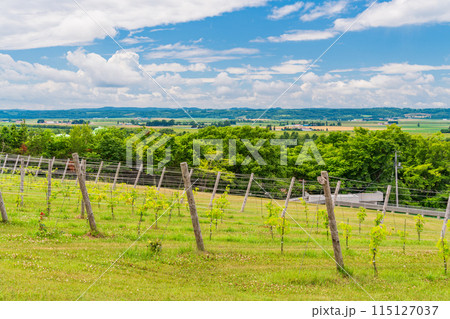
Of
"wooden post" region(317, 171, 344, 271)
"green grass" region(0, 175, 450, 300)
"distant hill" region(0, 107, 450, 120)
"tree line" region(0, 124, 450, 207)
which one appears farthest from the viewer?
"tree line" region(0, 124, 450, 207)

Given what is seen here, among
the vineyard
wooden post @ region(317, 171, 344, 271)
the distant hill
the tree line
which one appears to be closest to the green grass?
the vineyard

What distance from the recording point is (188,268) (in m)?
9.27

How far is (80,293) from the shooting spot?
6.96 meters

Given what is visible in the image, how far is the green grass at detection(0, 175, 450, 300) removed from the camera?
7.46 m

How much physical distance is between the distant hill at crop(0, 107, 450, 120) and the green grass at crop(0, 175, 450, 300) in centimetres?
3330

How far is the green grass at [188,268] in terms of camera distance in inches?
294

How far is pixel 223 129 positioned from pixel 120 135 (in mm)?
18273

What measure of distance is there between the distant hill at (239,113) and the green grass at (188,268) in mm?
33304

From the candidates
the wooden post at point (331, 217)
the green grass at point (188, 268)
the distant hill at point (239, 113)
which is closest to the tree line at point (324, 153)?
the distant hill at point (239, 113)

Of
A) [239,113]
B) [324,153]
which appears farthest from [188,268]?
[324,153]

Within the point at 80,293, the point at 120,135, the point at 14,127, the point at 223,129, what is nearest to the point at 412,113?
the point at 223,129

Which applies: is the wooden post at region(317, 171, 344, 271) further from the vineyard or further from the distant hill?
the distant hill

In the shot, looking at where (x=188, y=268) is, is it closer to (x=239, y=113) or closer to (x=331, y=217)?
(x=331, y=217)

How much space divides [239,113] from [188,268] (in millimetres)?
43909
